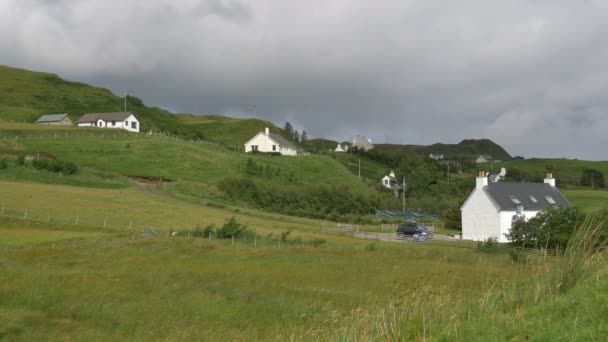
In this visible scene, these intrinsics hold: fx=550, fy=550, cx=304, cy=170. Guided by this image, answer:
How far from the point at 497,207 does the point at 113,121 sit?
86.2m

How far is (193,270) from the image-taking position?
1057 inches

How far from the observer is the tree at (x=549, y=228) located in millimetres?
38750

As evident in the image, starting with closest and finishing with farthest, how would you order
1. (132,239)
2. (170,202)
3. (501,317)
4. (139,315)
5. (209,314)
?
(501,317), (139,315), (209,314), (132,239), (170,202)

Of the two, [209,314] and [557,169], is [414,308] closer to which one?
[209,314]

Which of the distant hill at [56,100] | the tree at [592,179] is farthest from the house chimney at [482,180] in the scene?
the distant hill at [56,100]

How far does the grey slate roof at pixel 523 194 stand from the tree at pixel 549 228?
451 inches

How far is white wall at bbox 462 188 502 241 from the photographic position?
57.6 meters

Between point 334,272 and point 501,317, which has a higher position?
point 501,317

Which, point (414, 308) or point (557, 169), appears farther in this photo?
point (557, 169)

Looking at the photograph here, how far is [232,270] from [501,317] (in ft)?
70.2

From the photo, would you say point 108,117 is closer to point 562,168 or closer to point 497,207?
point 497,207

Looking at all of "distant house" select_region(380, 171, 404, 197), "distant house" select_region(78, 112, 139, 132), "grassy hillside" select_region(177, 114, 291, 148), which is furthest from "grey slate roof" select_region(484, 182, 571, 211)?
"grassy hillside" select_region(177, 114, 291, 148)

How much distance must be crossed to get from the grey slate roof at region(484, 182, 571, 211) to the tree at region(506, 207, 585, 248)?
11445 mm

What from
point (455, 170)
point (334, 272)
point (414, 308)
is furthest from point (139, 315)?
point (455, 170)
